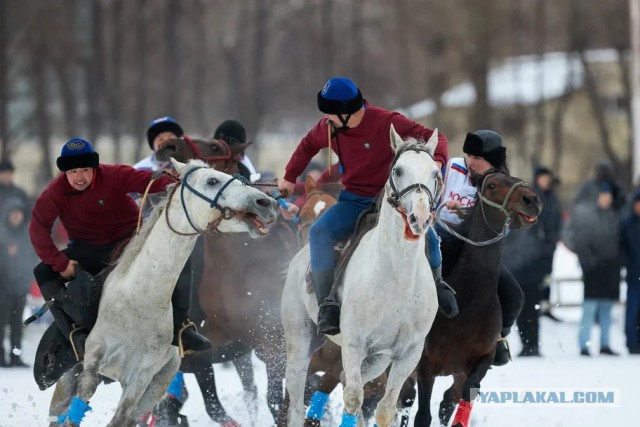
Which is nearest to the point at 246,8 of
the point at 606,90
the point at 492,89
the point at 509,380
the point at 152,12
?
the point at 152,12

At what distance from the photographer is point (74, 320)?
8156mm

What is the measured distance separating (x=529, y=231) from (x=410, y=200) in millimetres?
7730

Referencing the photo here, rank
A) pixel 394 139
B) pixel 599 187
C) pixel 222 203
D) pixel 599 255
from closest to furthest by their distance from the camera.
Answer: pixel 222 203
pixel 394 139
pixel 599 255
pixel 599 187

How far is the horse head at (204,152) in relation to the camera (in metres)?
Answer: 10.2

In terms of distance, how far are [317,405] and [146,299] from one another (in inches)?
74.5

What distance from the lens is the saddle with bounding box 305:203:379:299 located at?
8117mm

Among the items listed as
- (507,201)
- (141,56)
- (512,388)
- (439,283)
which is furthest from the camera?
(141,56)

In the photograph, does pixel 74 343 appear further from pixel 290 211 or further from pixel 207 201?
pixel 290 211

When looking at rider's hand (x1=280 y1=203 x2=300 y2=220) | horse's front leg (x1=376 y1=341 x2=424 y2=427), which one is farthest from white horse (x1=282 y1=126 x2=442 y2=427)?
rider's hand (x1=280 y1=203 x2=300 y2=220)

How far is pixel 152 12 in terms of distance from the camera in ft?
104

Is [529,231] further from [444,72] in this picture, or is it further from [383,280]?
[444,72]

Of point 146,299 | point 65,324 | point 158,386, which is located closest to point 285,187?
point 146,299

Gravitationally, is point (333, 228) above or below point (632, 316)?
above

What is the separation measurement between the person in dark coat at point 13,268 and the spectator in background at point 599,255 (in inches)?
255
